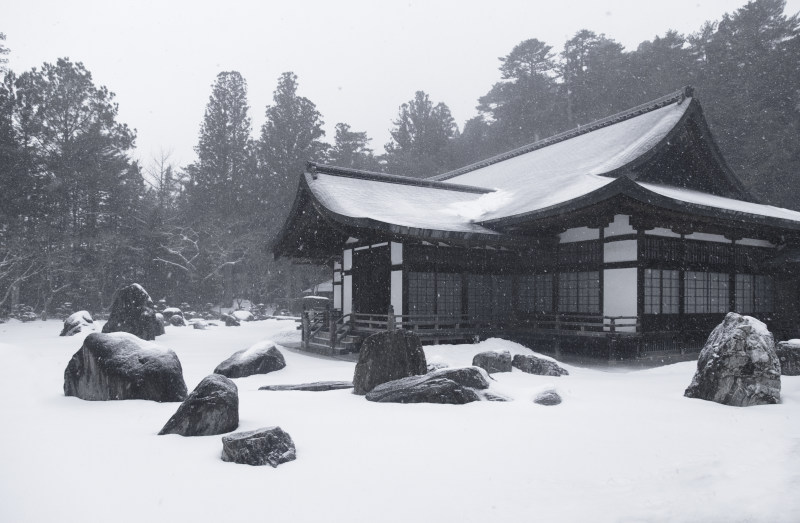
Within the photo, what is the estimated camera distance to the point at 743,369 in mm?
7496

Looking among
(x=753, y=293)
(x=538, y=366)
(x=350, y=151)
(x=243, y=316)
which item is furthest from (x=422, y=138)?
(x=538, y=366)

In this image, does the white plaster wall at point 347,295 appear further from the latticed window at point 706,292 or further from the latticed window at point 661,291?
the latticed window at point 706,292

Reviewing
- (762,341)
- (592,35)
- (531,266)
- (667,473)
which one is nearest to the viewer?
(667,473)

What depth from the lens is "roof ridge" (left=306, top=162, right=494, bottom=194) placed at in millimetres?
17234

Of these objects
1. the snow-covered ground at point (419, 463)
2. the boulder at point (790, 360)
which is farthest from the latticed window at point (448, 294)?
the boulder at point (790, 360)

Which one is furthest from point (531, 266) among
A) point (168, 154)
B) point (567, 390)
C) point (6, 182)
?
point (168, 154)

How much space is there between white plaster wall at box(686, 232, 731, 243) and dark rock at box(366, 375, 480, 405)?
9.72m

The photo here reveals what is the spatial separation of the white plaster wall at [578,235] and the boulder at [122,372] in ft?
33.7

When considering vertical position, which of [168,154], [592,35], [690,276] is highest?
[592,35]

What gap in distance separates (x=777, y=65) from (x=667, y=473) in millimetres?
31567

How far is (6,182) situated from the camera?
26.5 meters

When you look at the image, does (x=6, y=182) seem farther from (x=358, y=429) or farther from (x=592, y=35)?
(x=592, y=35)

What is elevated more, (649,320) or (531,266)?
(531,266)

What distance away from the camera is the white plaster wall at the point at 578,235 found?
13758 mm
